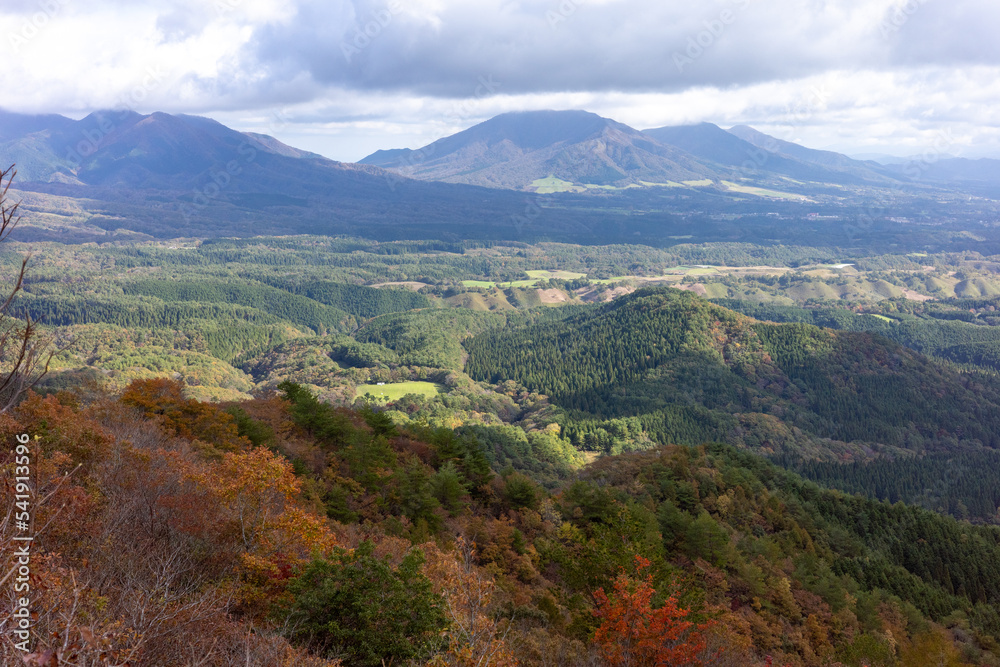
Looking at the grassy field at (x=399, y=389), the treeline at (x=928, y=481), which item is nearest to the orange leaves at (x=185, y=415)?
the treeline at (x=928, y=481)

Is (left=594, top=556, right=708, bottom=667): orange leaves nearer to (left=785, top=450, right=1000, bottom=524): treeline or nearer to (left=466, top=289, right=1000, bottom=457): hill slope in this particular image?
(left=785, top=450, right=1000, bottom=524): treeline

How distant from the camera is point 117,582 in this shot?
21.3m

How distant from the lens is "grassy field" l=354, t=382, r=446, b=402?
169375 mm

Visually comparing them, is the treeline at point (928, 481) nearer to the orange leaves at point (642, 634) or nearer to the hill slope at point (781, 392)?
the hill slope at point (781, 392)

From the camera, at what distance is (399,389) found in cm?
17625

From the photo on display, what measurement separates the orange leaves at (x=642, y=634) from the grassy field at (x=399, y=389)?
141m

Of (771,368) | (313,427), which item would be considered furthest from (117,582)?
(771,368)

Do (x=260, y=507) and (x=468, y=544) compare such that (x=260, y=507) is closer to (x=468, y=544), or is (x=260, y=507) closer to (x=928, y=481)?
(x=468, y=544)

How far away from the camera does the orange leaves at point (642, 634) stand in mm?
25266

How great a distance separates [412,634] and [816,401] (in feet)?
572

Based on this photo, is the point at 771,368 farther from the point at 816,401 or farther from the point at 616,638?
the point at 616,638

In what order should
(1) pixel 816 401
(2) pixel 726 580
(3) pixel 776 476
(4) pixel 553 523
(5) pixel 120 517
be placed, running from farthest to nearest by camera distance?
(1) pixel 816 401 < (3) pixel 776 476 < (4) pixel 553 523 < (2) pixel 726 580 < (5) pixel 120 517

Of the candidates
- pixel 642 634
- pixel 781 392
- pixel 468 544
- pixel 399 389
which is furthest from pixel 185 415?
pixel 781 392

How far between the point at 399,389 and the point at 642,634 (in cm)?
15469
